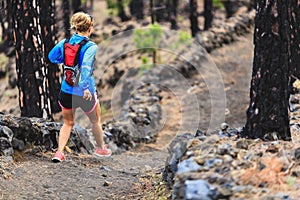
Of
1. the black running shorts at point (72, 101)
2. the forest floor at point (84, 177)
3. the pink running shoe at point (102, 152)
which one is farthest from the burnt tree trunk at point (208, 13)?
the black running shorts at point (72, 101)

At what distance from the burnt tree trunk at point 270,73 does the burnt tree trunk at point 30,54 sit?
4.47 metres

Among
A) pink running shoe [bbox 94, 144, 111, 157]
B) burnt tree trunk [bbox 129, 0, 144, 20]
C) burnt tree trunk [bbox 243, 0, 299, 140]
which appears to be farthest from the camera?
burnt tree trunk [bbox 129, 0, 144, 20]

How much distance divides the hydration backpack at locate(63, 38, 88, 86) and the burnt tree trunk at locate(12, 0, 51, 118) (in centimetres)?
234

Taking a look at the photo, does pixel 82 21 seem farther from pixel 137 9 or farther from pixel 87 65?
pixel 137 9

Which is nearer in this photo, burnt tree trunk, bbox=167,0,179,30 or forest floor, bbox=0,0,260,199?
forest floor, bbox=0,0,260,199

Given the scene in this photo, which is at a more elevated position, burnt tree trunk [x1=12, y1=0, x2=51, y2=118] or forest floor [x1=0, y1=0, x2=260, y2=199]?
burnt tree trunk [x1=12, y1=0, x2=51, y2=118]

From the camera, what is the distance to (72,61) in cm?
821

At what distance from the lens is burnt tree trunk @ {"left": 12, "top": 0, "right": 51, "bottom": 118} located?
33.9ft

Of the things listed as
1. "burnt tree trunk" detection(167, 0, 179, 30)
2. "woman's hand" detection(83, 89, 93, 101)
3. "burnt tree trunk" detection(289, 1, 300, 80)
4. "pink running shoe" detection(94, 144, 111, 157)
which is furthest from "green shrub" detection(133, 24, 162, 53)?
"woman's hand" detection(83, 89, 93, 101)

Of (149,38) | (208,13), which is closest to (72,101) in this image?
(149,38)

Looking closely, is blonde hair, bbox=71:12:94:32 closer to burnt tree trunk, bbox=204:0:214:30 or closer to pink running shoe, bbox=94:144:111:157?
pink running shoe, bbox=94:144:111:157

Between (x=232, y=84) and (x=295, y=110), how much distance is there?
915cm

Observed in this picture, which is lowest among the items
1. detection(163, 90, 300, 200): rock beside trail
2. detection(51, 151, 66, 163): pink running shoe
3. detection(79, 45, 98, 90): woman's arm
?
detection(51, 151, 66, 163): pink running shoe

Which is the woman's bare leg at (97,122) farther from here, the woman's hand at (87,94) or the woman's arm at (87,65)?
the woman's arm at (87,65)
